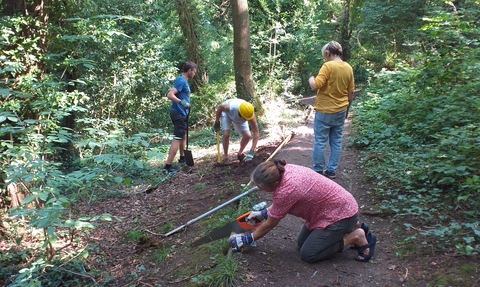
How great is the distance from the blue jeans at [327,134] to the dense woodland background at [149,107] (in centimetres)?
74

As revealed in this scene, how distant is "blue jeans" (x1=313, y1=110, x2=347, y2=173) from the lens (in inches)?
196

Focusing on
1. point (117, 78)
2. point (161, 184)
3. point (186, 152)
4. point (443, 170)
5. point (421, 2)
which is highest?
point (421, 2)

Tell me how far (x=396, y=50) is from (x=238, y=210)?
15793mm

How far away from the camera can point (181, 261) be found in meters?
3.96

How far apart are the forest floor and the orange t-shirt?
49.1 inches

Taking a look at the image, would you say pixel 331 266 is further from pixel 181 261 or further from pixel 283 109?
pixel 283 109

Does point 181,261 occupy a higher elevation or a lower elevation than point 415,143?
lower

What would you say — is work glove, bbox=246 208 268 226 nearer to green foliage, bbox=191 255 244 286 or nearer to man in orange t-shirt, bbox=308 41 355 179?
green foliage, bbox=191 255 244 286

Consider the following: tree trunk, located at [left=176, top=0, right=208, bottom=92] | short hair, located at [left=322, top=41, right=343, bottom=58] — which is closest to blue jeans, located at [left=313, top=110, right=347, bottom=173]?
short hair, located at [left=322, top=41, right=343, bottom=58]

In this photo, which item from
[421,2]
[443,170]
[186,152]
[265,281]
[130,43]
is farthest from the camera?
[421,2]

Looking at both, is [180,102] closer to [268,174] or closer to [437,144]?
[268,174]

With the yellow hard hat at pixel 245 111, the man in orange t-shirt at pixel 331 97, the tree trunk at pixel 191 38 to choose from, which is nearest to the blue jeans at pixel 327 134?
the man in orange t-shirt at pixel 331 97

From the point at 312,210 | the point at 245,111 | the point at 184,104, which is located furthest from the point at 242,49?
the point at 312,210

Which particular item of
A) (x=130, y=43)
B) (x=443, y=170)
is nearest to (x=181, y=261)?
(x=443, y=170)
